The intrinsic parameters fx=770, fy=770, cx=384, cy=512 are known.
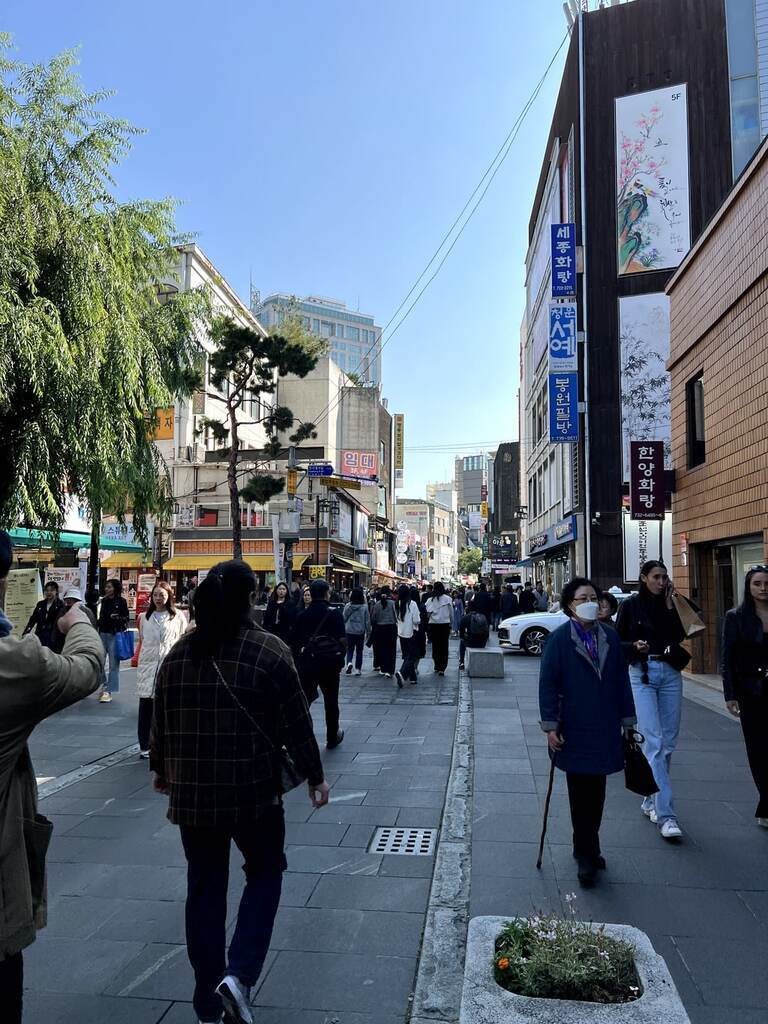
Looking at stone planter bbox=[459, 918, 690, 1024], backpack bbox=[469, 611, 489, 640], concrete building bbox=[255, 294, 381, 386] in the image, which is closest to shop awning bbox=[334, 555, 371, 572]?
backpack bbox=[469, 611, 489, 640]

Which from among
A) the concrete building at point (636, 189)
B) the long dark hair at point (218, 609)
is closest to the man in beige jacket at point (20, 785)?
the long dark hair at point (218, 609)

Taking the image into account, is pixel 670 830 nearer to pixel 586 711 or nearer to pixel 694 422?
pixel 586 711

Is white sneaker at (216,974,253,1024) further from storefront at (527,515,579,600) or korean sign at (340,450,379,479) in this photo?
korean sign at (340,450,379,479)

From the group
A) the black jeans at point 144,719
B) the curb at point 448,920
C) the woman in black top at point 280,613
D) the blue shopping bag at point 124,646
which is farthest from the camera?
the woman in black top at point 280,613

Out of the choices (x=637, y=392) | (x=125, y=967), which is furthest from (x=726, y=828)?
(x=637, y=392)

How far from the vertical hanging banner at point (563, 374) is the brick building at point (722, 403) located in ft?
41.5

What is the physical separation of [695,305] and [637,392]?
48.6 ft

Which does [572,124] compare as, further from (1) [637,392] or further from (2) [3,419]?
(2) [3,419]

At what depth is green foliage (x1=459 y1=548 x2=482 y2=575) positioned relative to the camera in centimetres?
11844

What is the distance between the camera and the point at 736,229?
37.6 feet

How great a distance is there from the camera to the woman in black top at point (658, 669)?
5.34 m

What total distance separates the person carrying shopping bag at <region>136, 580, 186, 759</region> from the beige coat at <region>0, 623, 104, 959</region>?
210 inches

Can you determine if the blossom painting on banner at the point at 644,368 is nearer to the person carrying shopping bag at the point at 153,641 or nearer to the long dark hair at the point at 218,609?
the person carrying shopping bag at the point at 153,641

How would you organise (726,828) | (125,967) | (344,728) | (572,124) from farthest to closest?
(572,124), (344,728), (726,828), (125,967)
